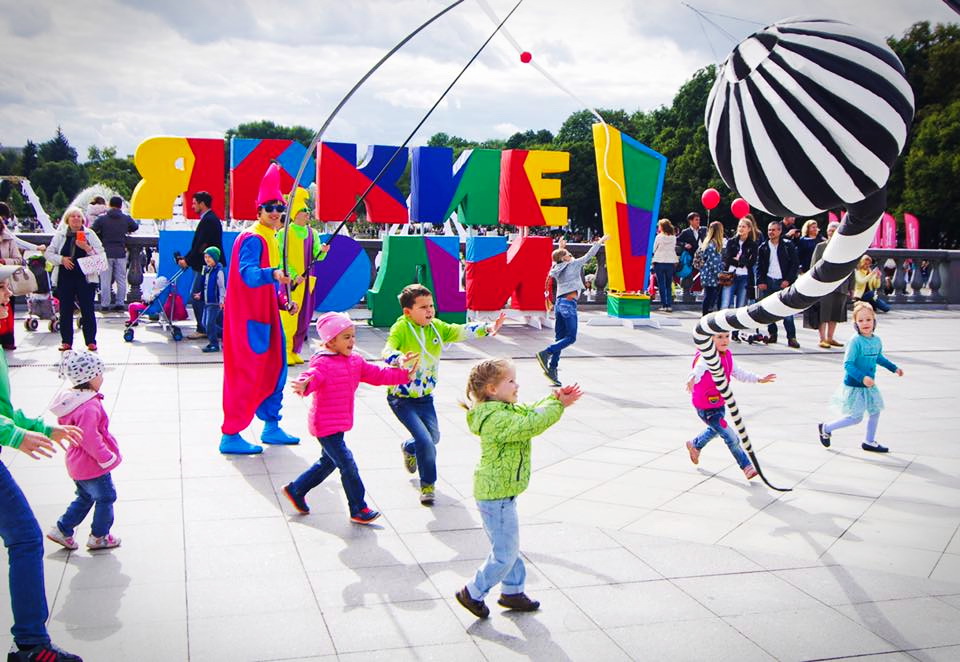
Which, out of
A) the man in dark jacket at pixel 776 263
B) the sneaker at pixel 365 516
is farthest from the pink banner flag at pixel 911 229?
the sneaker at pixel 365 516

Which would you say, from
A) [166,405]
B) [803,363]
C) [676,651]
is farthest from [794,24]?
[803,363]

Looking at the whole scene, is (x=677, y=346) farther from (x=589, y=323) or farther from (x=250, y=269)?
(x=250, y=269)

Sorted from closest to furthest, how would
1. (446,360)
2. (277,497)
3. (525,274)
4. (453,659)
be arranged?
(453,659) → (277,497) → (446,360) → (525,274)

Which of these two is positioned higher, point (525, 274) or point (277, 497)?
point (525, 274)

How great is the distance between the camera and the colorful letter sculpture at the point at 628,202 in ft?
52.4

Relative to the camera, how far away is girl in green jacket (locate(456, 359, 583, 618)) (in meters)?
4.68

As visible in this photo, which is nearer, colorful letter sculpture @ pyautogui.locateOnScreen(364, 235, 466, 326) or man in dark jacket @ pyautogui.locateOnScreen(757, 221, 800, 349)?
man in dark jacket @ pyautogui.locateOnScreen(757, 221, 800, 349)

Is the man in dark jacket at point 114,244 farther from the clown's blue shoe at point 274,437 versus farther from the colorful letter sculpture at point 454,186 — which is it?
the clown's blue shoe at point 274,437

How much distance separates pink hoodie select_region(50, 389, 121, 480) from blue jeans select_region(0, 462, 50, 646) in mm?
943

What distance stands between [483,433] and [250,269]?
11.6 ft

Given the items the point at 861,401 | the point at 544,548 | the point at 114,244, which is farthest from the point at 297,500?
the point at 114,244

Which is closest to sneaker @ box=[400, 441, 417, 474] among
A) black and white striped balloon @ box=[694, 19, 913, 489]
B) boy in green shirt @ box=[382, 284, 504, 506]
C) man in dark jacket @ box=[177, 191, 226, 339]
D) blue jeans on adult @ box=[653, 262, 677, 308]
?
boy in green shirt @ box=[382, 284, 504, 506]

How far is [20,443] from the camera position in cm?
401

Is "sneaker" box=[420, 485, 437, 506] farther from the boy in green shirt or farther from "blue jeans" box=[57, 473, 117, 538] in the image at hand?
"blue jeans" box=[57, 473, 117, 538]
